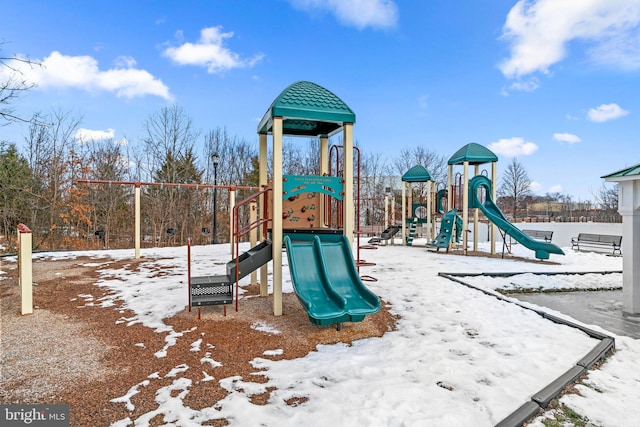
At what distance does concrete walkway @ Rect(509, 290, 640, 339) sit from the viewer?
457 centimetres

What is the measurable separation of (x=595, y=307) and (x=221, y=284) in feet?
18.8

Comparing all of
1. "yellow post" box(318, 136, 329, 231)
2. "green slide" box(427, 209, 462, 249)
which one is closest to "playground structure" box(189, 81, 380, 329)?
"yellow post" box(318, 136, 329, 231)

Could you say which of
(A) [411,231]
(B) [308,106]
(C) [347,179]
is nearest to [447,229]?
(A) [411,231]

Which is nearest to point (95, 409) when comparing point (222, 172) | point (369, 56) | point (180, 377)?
point (180, 377)

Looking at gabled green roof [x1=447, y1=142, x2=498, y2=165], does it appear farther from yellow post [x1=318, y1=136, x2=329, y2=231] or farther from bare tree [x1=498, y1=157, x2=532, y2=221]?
bare tree [x1=498, y1=157, x2=532, y2=221]

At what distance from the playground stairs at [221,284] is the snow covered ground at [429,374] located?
544 millimetres

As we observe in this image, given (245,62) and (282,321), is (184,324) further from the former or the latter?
(245,62)

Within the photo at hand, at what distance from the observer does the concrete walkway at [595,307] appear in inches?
180

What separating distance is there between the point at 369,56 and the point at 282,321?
40.1 ft

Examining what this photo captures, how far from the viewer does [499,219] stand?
12266 mm

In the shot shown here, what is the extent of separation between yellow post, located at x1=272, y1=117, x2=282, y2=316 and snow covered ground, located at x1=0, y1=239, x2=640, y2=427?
1.92 ft

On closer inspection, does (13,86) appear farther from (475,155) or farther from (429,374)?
(475,155)

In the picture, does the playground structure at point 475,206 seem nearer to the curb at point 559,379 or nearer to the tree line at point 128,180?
the tree line at point 128,180

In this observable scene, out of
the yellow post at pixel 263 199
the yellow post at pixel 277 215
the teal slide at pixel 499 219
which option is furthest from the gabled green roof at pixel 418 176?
the yellow post at pixel 277 215
